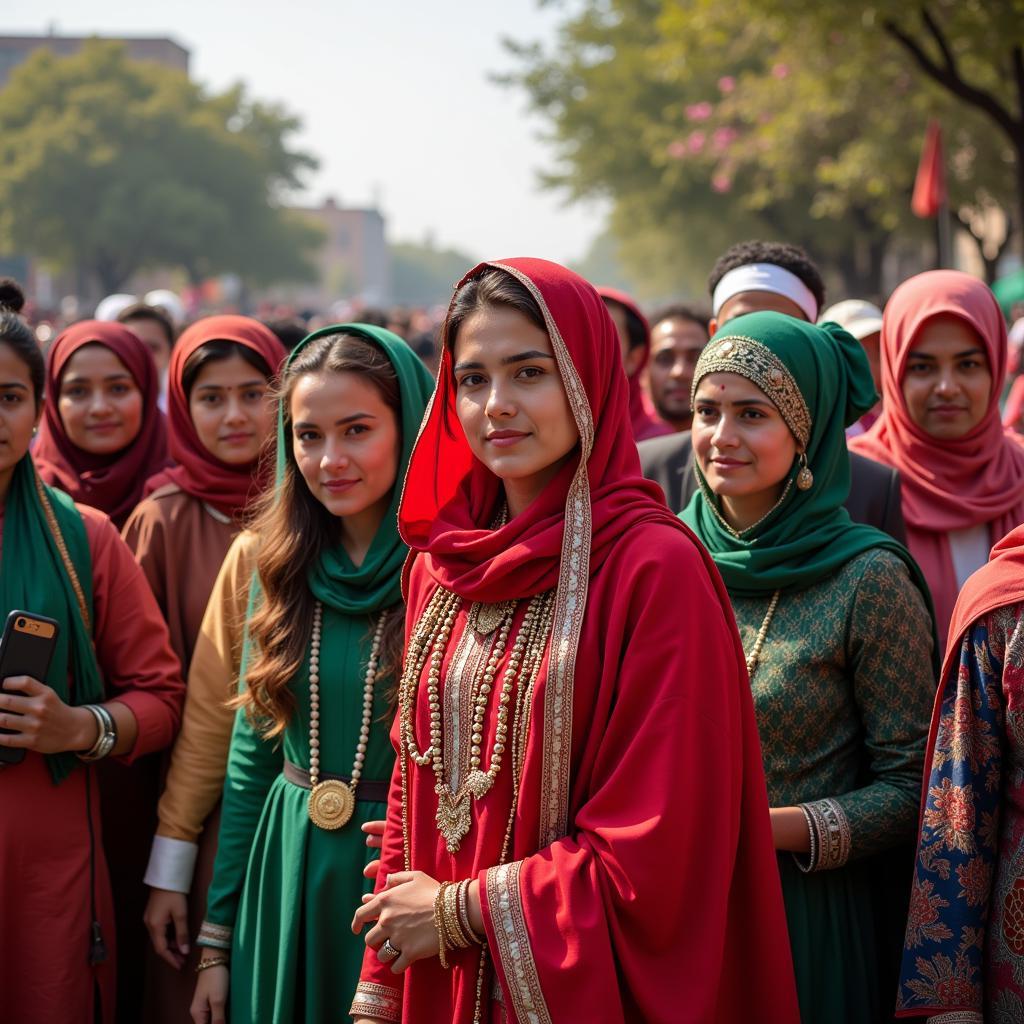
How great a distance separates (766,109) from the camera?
16.5m

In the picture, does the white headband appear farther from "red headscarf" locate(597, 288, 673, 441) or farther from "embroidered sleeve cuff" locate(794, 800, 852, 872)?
"embroidered sleeve cuff" locate(794, 800, 852, 872)

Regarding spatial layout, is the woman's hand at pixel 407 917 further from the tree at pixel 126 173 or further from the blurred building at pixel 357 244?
the blurred building at pixel 357 244

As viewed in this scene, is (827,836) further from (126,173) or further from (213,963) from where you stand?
(126,173)

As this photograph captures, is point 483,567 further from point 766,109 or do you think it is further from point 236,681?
point 766,109

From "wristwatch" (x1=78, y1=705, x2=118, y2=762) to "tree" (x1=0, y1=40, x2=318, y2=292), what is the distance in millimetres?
42276

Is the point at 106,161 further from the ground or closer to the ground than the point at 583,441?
further from the ground

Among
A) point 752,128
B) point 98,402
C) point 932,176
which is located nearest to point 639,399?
point 98,402

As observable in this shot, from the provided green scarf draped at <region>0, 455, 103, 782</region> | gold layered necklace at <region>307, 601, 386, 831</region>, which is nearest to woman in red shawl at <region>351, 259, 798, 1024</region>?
gold layered necklace at <region>307, 601, 386, 831</region>

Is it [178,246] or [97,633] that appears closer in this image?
[97,633]

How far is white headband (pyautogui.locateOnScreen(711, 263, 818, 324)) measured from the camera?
171 inches

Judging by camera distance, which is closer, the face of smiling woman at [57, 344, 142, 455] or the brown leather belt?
the brown leather belt

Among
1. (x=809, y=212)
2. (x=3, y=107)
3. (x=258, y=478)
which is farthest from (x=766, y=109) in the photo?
(x=3, y=107)

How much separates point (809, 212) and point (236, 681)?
23.0 metres

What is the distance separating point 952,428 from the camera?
389 centimetres
